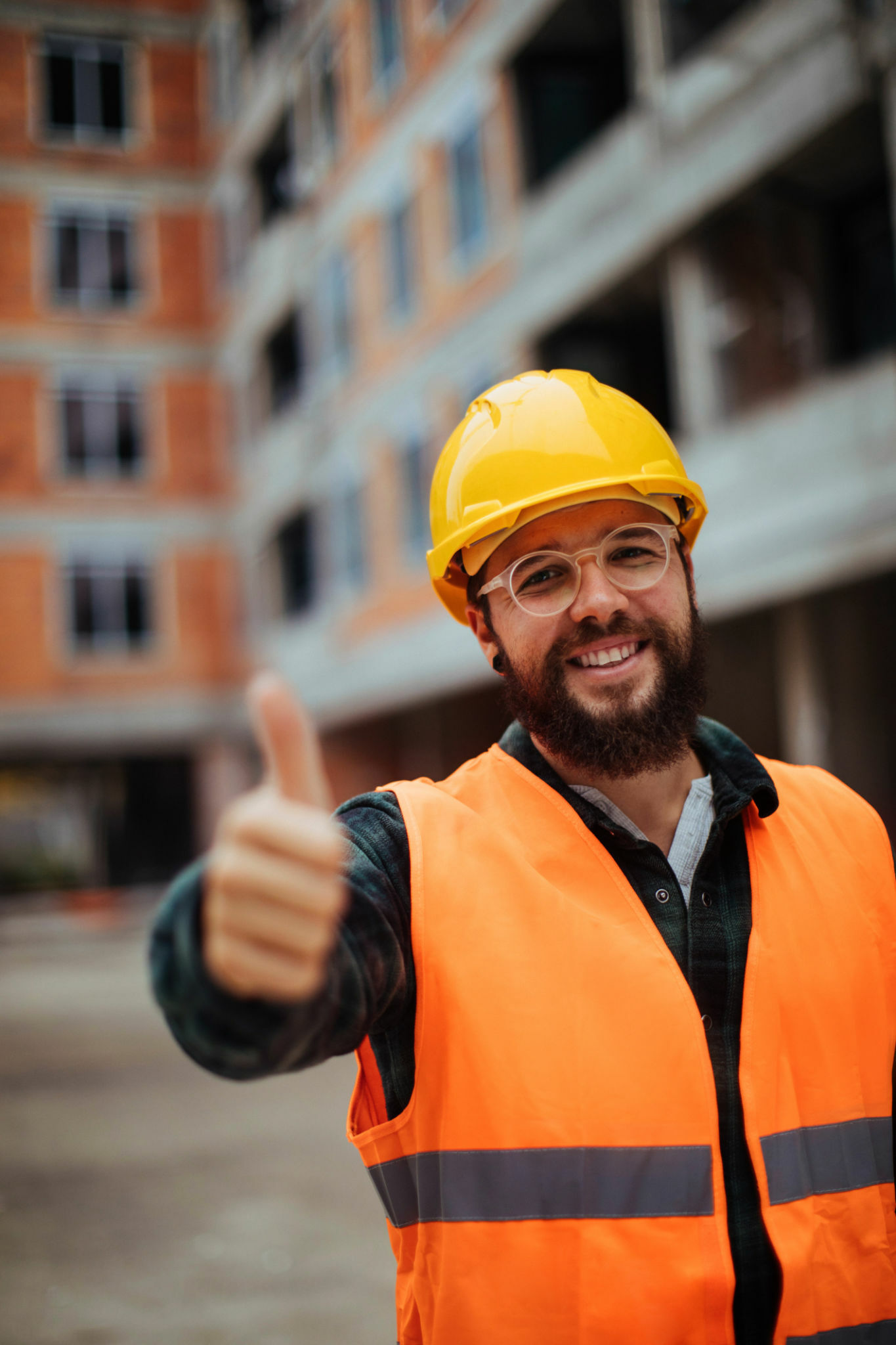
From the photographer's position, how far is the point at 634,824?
6.60 feet

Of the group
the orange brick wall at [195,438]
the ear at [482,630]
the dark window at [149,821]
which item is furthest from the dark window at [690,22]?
the dark window at [149,821]

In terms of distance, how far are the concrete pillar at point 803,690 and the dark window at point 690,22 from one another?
5.59m

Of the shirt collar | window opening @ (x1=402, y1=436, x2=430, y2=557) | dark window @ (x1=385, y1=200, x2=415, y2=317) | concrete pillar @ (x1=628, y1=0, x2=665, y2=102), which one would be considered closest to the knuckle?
the shirt collar

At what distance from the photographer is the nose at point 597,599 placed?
6.50ft

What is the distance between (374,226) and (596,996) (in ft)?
63.5

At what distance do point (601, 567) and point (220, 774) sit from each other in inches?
1026

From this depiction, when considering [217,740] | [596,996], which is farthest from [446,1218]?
[217,740]

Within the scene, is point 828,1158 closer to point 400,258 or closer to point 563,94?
point 563,94

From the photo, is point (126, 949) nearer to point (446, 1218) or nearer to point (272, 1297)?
point (272, 1297)

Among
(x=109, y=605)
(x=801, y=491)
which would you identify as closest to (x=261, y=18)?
(x=109, y=605)

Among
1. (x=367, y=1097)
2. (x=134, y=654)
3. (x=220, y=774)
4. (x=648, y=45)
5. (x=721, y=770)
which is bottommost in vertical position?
(x=367, y=1097)

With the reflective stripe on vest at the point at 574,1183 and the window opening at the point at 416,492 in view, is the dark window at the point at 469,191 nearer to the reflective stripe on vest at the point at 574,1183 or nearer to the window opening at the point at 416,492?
the window opening at the point at 416,492

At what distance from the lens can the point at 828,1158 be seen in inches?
69.7

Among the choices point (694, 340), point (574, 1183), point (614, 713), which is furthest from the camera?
point (694, 340)
